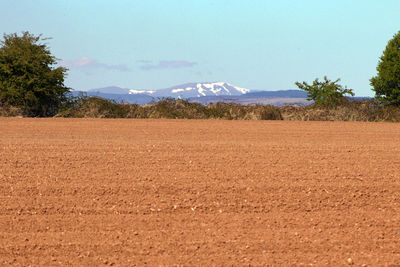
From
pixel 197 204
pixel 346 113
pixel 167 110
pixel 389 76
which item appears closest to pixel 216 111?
pixel 167 110

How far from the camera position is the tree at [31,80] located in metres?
26.9

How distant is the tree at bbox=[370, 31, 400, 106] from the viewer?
95.8 feet

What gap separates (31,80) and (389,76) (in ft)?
55.9

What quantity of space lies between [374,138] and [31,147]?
9.59m

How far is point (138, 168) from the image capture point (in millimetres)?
10812

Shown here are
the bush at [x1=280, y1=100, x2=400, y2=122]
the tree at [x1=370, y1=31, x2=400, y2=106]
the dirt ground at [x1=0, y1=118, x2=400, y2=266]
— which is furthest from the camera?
the tree at [x1=370, y1=31, x2=400, y2=106]

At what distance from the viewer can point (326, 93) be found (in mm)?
28906

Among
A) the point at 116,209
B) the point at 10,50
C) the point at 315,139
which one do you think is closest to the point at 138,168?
the point at 116,209

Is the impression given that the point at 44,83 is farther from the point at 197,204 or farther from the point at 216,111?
the point at 197,204

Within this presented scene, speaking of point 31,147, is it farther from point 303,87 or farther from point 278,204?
point 303,87

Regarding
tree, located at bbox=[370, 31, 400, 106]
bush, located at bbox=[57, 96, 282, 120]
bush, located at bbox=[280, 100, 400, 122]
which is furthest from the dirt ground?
tree, located at bbox=[370, 31, 400, 106]

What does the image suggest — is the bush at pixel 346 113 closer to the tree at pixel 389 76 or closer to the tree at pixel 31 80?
the tree at pixel 389 76

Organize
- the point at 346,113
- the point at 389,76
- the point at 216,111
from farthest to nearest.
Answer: the point at 389,76
the point at 216,111
the point at 346,113

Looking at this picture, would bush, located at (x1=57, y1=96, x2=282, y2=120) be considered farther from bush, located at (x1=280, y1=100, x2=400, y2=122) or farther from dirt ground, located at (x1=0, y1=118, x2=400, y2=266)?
dirt ground, located at (x1=0, y1=118, x2=400, y2=266)
